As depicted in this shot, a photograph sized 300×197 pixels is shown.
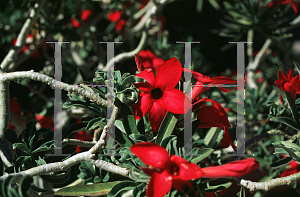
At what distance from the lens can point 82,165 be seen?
0.78m

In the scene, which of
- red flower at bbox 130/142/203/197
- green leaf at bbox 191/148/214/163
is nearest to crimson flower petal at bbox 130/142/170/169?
red flower at bbox 130/142/203/197

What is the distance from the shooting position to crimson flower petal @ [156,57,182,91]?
0.58m

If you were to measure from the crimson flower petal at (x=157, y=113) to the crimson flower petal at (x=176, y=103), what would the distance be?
24 millimetres

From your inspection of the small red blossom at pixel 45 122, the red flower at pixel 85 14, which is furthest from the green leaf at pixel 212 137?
the red flower at pixel 85 14

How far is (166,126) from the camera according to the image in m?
0.60

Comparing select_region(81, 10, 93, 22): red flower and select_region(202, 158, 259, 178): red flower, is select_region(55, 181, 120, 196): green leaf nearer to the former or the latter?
select_region(202, 158, 259, 178): red flower

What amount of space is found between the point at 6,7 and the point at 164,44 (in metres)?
1.21

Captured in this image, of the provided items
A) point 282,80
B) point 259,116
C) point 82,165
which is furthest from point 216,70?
point 82,165

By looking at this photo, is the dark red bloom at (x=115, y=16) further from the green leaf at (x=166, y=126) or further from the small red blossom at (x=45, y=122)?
the green leaf at (x=166, y=126)

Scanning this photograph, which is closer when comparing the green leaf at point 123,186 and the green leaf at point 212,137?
the green leaf at point 123,186

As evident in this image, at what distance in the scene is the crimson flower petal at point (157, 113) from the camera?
1.99 feet

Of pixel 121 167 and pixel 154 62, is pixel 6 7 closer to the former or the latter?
pixel 154 62

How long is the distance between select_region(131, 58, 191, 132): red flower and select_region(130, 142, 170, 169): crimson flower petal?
136 millimetres

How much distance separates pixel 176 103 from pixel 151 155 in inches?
6.3
